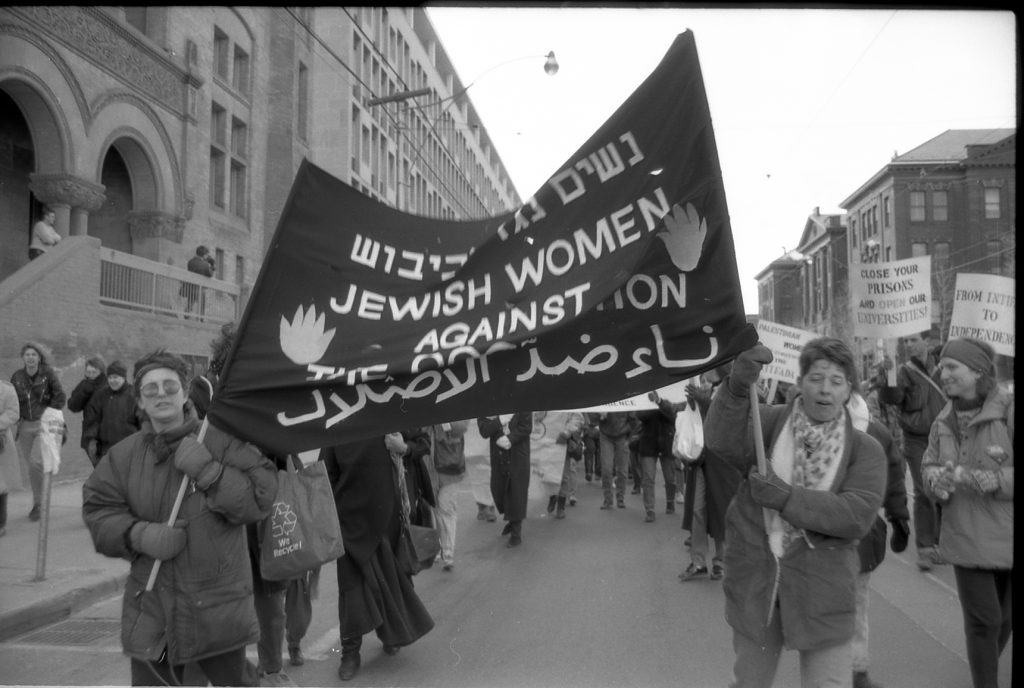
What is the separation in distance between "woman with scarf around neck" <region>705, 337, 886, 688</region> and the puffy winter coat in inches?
42.2

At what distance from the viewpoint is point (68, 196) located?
16.3 meters

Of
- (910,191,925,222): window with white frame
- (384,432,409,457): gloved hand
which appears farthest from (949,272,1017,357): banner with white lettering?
(910,191,925,222): window with white frame

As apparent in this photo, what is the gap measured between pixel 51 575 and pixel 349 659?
3373 mm

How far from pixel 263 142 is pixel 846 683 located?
24053mm

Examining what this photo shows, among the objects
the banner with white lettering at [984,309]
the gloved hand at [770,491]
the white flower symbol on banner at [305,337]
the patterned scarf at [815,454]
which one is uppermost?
the banner with white lettering at [984,309]

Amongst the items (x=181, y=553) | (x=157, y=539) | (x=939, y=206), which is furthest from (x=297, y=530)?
(x=939, y=206)

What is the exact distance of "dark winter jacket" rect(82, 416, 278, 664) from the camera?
131 inches

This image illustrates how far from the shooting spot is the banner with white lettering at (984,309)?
25.6ft

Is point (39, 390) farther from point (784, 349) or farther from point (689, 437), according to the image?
point (784, 349)

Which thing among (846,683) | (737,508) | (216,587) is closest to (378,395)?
(216,587)

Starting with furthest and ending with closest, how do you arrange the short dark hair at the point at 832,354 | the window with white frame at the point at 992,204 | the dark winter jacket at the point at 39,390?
the window with white frame at the point at 992,204, the dark winter jacket at the point at 39,390, the short dark hair at the point at 832,354

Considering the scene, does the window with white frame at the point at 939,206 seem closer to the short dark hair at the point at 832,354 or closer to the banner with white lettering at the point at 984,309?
the banner with white lettering at the point at 984,309

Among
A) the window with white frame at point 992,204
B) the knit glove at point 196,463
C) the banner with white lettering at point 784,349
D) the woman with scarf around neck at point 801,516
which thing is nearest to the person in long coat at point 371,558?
the knit glove at point 196,463

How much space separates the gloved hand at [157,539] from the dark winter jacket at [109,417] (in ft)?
21.6
